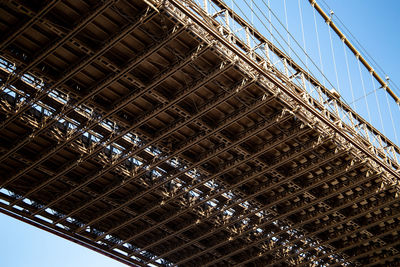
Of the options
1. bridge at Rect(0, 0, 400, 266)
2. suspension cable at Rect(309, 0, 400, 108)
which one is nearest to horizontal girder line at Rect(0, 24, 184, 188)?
bridge at Rect(0, 0, 400, 266)

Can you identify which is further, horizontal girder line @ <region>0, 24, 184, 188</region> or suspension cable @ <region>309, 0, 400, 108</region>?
suspension cable @ <region>309, 0, 400, 108</region>

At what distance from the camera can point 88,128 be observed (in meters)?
38.7

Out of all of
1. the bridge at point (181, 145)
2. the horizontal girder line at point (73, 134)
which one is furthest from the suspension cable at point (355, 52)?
the horizontal girder line at point (73, 134)

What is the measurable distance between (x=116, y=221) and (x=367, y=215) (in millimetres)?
22517

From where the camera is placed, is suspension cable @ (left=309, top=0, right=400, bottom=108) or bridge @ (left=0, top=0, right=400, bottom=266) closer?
bridge @ (left=0, top=0, right=400, bottom=266)

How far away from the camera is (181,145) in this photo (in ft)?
136

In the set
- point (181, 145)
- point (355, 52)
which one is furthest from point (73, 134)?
point (355, 52)

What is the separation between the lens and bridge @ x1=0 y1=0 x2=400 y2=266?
3400 cm

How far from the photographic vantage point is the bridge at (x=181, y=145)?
112 ft

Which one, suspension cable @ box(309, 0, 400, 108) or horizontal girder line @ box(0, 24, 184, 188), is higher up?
suspension cable @ box(309, 0, 400, 108)

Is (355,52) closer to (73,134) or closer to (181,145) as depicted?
(181,145)

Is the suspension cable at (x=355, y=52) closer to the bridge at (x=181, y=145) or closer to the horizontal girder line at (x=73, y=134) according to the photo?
the bridge at (x=181, y=145)

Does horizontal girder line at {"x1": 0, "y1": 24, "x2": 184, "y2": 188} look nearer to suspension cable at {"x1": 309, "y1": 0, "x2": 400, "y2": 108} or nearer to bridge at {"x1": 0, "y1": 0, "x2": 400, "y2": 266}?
bridge at {"x1": 0, "y1": 0, "x2": 400, "y2": 266}

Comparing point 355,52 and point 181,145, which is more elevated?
point 355,52
